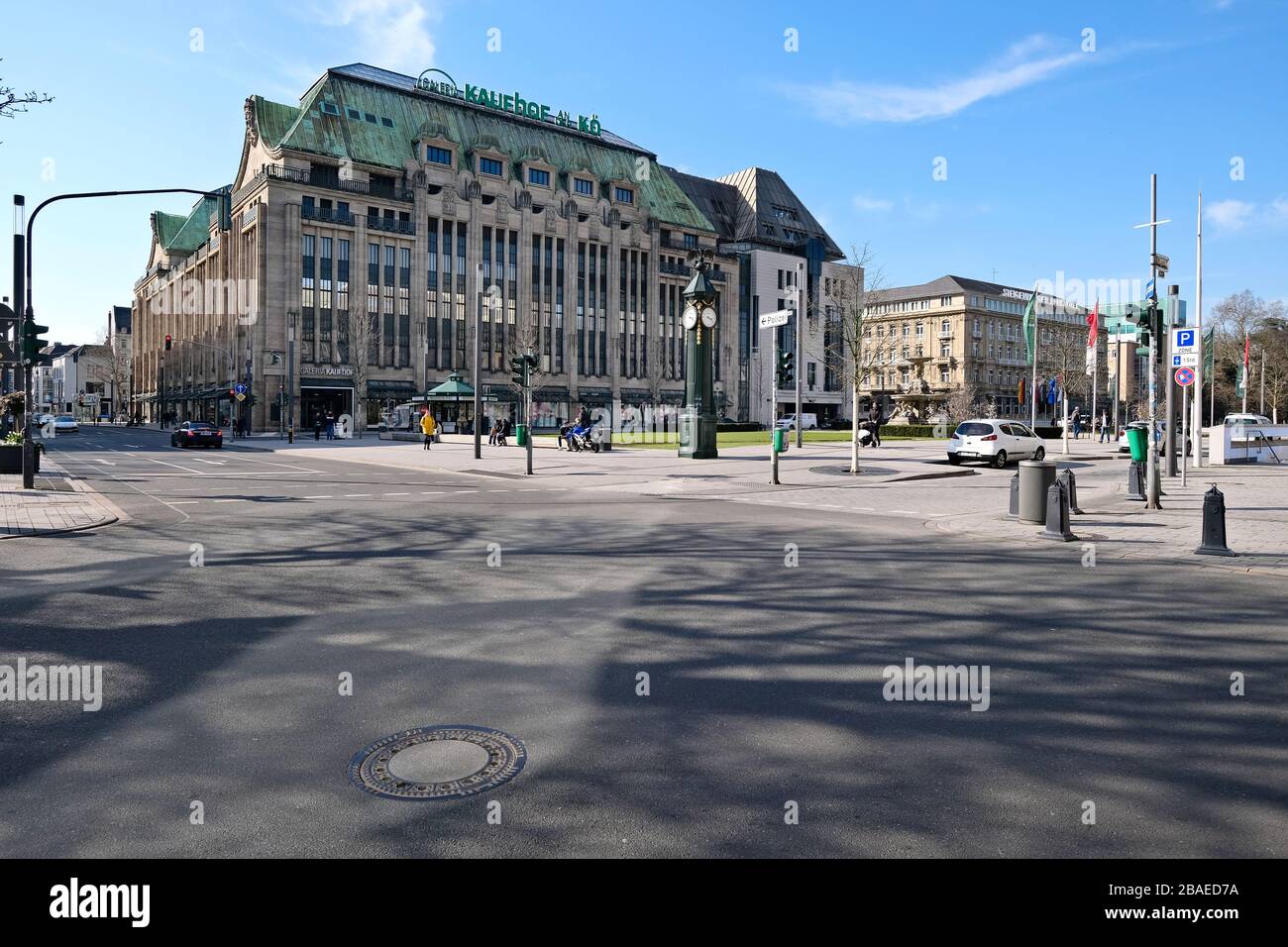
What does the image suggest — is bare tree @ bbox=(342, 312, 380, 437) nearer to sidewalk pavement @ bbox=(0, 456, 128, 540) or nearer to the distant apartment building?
sidewalk pavement @ bbox=(0, 456, 128, 540)

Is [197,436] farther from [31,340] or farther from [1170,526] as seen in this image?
[1170,526]

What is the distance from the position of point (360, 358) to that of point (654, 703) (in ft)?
216

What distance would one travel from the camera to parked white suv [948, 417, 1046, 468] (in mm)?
28562

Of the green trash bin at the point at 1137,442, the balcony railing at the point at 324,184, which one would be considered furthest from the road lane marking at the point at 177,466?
the balcony railing at the point at 324,184

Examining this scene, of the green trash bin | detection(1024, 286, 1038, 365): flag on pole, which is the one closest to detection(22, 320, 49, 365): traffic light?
the green trash bin

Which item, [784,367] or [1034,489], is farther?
[784,367]

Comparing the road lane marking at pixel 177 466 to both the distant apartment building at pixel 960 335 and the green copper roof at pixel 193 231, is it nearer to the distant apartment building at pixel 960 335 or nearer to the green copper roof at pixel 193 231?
the green copper roof at pixel 193 231

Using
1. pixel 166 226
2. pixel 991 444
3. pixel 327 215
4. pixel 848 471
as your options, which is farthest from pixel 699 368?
pixel 166 226

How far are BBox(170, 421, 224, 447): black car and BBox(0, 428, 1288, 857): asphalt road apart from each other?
112 feet

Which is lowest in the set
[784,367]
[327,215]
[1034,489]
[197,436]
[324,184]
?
[1034,489]

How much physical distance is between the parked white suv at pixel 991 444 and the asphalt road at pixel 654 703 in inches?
753

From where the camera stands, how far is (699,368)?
29875 mm

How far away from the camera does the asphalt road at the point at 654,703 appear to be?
3457mm

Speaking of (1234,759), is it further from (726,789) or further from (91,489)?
(91,489)
